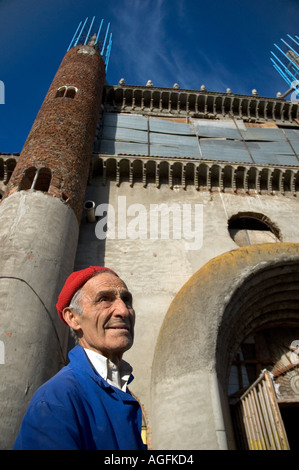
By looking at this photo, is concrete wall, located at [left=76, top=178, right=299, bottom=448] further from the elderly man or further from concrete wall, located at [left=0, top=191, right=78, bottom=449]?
the elderly man

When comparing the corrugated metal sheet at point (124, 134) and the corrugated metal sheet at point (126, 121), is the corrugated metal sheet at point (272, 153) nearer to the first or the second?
the corrugated metal sheet at point (124, 134)

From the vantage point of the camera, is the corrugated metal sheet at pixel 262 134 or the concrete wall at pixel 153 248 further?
the corrugated metal sheet at pixel 262 134

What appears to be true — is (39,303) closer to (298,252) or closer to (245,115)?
(298,252)

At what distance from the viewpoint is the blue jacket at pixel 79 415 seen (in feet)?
4.10

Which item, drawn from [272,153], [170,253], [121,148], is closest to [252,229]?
[170,253]

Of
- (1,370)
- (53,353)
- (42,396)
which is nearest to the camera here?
(42,396)

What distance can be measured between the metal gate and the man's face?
4.21 m

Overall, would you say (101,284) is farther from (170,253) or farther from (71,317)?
(170,253)

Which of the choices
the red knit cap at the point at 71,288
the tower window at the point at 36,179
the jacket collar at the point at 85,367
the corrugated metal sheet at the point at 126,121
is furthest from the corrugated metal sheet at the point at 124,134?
the jacket collar at the point at 85,367

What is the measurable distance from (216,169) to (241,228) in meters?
2.26

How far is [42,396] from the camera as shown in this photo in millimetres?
1407

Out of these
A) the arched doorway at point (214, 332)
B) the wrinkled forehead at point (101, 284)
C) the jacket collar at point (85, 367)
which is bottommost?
the jacket collar at point (85, 367)

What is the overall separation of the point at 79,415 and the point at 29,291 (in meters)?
4.19

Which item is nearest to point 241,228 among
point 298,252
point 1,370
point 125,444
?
point 298,252
